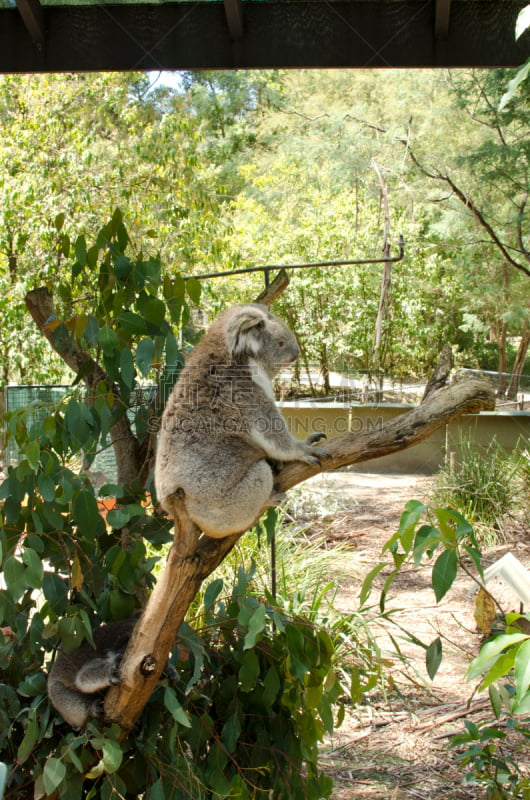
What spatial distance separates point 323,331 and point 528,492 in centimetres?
624

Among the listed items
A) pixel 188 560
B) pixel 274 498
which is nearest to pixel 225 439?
pixel 274 498

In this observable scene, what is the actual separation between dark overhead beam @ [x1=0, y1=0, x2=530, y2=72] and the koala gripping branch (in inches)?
63.6

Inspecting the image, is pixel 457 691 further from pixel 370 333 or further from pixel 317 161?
pixel 317 161

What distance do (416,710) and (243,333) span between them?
2.41m

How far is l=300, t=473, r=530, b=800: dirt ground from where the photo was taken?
10.2ft

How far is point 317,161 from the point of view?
13812mm

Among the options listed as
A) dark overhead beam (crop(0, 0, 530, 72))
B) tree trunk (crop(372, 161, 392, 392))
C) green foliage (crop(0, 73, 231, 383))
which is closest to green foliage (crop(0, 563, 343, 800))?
dark overhead beam (crop(0, 0, 530, 72))

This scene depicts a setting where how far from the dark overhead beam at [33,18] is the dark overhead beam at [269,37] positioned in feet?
0.16

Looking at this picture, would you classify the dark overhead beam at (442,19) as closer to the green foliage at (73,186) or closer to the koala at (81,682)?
the koala at (81,682)

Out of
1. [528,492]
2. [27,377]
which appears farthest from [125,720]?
[27,377]

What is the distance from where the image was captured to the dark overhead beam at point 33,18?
2.82m

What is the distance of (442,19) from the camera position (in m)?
2.81

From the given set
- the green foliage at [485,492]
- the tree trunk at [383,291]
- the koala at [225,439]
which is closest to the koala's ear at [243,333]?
the koala at [225,439]

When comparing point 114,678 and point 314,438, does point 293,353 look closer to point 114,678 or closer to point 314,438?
point 314,438
